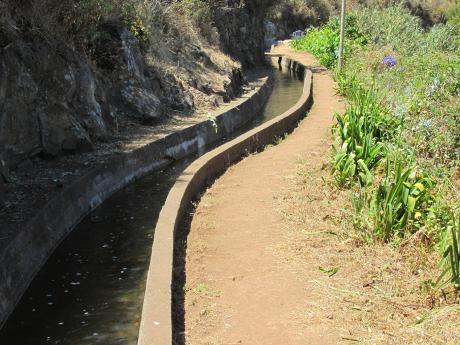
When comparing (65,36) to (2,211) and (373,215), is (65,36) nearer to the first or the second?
(2,211)

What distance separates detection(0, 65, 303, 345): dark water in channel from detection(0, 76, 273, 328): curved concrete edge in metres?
0.13

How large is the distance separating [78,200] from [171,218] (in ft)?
7.23

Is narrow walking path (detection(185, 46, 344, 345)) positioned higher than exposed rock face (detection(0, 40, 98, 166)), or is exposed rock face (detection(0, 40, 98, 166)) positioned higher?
exposed rock face (detection(0, 40, 98, 166))

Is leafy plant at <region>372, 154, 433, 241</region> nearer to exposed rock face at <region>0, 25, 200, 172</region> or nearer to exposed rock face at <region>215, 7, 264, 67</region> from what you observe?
exposed rock face at <region>0, 25, 200, 172</region>

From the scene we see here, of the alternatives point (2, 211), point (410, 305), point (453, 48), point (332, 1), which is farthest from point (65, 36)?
point (332, 1)

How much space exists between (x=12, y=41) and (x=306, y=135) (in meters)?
6.31

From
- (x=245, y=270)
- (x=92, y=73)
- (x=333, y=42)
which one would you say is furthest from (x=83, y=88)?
(x=333, y=42)

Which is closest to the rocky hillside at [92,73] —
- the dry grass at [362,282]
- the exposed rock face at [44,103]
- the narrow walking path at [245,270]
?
the exposed rock face at [44,103]

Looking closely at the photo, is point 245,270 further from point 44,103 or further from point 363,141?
point 44,103

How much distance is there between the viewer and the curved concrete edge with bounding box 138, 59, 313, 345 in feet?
15.8

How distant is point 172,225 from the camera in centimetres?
693

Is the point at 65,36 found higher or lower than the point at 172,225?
higher

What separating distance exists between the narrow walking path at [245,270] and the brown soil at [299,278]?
0.01m

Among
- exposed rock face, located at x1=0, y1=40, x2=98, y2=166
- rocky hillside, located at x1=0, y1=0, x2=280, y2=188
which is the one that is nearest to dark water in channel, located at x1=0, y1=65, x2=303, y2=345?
exposed rock face, located at x1=0, y1=40, x2=98, y2=166
